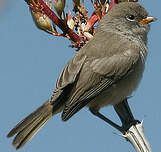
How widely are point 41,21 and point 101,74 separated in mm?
1498

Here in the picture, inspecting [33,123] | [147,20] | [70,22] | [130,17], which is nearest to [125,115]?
[70,22]

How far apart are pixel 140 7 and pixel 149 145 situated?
2575 millimetres

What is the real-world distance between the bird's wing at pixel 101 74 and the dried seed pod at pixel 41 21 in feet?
4.12

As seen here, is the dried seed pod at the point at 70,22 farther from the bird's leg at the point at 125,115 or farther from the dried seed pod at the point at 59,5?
the bird's leg at the point at 125,115

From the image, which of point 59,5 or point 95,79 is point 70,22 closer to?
point 59,5

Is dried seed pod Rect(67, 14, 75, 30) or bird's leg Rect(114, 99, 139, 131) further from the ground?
dried seed pod Rect(67, 14, 75, 30)

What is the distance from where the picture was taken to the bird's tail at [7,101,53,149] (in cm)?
391

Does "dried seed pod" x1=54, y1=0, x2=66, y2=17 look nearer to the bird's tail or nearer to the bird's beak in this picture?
the bird's tail

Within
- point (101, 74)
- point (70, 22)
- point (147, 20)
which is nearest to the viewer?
point (70, 22)

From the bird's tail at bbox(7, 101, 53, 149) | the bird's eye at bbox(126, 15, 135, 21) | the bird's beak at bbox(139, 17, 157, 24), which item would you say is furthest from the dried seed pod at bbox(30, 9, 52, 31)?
the bird's eye at bbox(126, 15, 135, 21)

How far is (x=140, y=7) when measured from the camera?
443cm

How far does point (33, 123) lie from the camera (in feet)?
13.2

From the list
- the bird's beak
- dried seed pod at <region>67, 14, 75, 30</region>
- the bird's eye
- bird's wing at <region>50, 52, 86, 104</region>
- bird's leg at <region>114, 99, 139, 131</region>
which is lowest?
the bird's beak

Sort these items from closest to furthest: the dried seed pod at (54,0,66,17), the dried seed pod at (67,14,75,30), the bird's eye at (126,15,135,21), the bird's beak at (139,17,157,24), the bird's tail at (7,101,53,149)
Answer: the dried seed pod at (54,0,66,17)
the dried seed pod at (67,14,75,30)
the bird's tail at (7,101,53,149)
the bird's beak at (139,17,157,24)
the bird's eye at (126,15,135,21)
